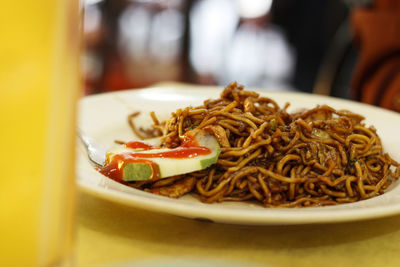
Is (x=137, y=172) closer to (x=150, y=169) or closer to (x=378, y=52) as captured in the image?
(x=150, y=169)

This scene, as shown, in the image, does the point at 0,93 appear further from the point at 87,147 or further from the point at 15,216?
the point at 87,147

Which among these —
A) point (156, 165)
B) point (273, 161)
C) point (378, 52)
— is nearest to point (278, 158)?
point (273, 161)

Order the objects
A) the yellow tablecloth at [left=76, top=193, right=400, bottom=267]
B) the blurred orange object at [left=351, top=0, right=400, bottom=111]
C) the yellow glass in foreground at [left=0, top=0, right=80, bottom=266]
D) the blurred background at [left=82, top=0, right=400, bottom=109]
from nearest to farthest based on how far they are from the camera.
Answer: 1. the yellow glass in foreground at [left=0, top=0, right=80, bottom=266]
2. the yellow tablecloth at [left=76, top=193, right=400, bottom=267]
3. the blurred orange object at [left=351, top=0, right=400, bottom=111]
4. the blurred background at [left=82, top=0, right=400, bottom=109]

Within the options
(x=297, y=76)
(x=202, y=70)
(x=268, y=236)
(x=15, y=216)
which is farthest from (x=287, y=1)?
(x=15, y=216)

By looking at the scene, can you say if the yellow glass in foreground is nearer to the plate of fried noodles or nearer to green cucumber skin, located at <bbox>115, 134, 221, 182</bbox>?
the plate of fried noodles

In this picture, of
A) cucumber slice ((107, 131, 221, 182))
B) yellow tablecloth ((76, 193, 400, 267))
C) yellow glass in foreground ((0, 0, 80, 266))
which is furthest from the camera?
cucumber slice ((107, 131, 221, 182))

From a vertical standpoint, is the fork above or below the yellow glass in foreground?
below

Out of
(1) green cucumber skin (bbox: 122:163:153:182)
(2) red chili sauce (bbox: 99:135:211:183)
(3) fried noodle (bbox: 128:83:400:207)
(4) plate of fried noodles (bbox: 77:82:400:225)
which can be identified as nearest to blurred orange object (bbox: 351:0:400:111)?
(4) plate of fried noodles (bbox: 77:82:400:225)

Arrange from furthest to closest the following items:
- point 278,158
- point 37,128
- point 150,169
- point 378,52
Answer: point 378,52 < point 278,158 < point 150,169 < point 37,128
